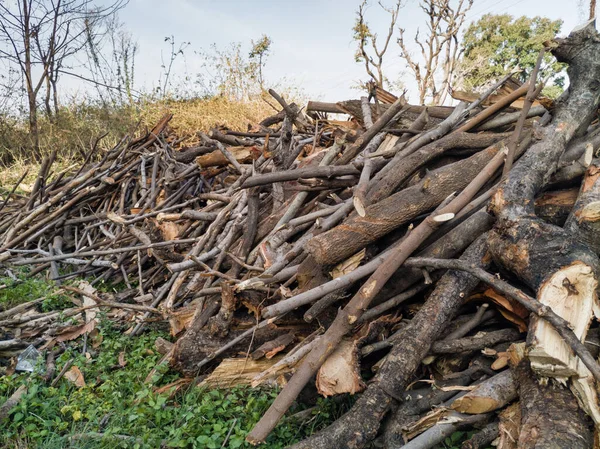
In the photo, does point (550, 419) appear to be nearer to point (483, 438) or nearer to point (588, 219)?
point (483, 438)

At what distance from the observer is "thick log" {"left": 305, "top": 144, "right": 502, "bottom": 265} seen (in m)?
2.41

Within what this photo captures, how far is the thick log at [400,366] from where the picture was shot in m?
1.96

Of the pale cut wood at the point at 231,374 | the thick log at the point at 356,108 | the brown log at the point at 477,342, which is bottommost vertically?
the pale cut wood at the point at 231,374

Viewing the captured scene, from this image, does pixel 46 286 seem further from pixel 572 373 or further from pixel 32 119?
pixel 32 119

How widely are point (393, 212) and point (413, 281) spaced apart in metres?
0.43

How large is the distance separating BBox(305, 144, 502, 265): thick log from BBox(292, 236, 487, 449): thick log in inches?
17.3

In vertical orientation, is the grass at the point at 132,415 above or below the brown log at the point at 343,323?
below

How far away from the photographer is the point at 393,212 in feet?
8.39

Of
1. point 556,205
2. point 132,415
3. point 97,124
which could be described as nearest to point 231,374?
point 132,415

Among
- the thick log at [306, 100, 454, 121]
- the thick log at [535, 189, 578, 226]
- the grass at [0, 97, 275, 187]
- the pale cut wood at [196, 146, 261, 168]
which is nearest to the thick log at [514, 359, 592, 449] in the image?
the thick log at [535, 189, 578, 226]

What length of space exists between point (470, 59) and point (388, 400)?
2196 centimetres

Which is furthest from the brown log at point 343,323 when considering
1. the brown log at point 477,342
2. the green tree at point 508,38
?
the green tree at point 508,38

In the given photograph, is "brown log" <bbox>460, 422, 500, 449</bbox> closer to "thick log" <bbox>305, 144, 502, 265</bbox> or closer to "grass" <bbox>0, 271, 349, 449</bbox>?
"grass" <bbox>0, 271, 349, 449</bbox>

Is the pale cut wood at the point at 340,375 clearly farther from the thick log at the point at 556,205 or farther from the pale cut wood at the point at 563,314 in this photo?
the thick log at the point at 556,205
